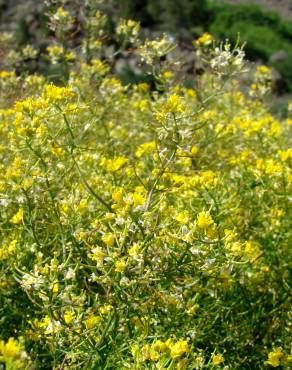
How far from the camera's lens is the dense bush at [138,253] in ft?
6.38

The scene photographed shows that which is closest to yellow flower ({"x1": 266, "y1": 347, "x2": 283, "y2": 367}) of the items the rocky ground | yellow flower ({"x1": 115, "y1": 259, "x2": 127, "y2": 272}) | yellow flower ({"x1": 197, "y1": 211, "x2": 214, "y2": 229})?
yellow flower ({"x1": 197, "y1": 211, "x2": 214, "y2": 229})

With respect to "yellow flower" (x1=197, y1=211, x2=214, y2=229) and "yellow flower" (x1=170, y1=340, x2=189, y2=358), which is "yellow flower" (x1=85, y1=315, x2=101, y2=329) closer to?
"yellow flower" (x1=170, y1=340, x2=189, y2=358)

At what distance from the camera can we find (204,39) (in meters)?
4.06

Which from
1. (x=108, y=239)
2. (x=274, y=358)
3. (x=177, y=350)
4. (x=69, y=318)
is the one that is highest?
(x=108, y=239)

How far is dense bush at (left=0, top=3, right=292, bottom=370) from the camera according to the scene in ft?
6.38

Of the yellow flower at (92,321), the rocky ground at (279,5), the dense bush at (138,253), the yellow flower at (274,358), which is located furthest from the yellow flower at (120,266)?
the rocky ground at (279,5)

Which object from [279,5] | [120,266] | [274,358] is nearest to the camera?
[120,266]

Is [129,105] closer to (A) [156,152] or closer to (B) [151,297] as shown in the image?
(A) [156,152]

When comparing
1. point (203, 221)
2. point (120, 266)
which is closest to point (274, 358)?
point (203, 221)

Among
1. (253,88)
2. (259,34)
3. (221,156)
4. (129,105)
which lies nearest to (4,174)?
(221,156)

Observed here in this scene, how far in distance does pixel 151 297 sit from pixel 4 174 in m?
0.84

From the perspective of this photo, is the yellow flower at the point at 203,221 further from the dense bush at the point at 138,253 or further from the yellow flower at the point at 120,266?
the yellow flower at the point at 120,266

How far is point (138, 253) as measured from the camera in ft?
6.23

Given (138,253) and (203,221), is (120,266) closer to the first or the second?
(138,253)
